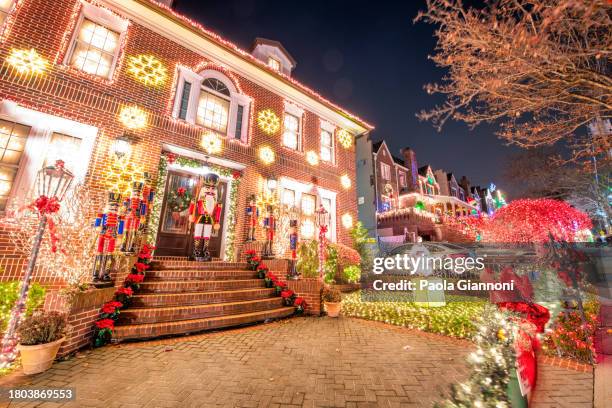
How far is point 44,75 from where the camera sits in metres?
6.04

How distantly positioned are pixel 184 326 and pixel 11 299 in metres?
2.78

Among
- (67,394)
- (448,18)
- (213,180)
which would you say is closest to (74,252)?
(67,394)

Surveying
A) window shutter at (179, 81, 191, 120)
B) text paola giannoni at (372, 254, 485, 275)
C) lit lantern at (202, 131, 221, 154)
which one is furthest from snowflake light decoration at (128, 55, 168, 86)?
text paola giannoni at (372, 254, 485, 275)

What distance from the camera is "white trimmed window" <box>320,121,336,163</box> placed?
12125 millimetres

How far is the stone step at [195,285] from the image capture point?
532 cm

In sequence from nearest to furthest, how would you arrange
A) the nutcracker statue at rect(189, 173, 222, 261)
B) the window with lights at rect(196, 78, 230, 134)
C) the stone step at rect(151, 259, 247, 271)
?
the stone step at rect(151, 259, 247, 271) → the nutcracker statue at rect(189, 173, 222, 261) → the window with lights at rect(196, 78, 230, 134)

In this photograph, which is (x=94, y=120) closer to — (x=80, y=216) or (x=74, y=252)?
(x=80, y=216)

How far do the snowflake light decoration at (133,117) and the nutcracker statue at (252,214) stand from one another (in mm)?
3968

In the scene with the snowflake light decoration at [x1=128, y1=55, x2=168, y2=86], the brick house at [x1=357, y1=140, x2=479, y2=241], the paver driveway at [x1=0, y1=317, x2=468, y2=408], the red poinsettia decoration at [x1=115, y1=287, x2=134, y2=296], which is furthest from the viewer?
the brick house at [x1=357, y1=140, x2=479, y2=241]

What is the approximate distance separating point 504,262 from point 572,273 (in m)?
10.2

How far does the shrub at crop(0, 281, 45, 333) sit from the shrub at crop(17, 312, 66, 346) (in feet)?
3.26

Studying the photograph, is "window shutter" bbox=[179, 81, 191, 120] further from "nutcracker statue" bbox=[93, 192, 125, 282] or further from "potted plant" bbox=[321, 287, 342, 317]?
"potted plant" bbox=[321, 287, 342, 317]

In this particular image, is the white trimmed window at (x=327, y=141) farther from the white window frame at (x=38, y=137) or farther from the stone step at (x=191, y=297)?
the white window frame at (x=38, y=137)

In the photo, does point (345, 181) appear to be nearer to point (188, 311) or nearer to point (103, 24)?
point (188, 311)
